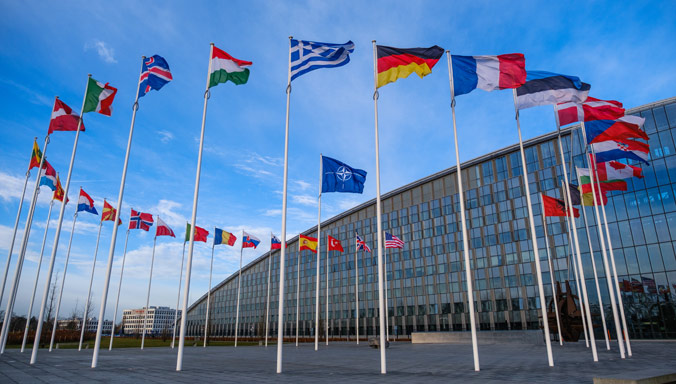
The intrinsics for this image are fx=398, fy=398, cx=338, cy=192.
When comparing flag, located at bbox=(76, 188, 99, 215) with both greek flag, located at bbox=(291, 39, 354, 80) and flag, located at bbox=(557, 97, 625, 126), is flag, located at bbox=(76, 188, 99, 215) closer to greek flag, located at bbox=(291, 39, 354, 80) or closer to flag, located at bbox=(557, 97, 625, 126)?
greek flag, located at bbox=(291, 39, 354, 80)

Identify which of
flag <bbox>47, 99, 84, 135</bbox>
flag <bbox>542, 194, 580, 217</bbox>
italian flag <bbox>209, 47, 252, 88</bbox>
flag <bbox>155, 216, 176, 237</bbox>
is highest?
italian flag <bbox>209, 47, 252, 88</bbox>

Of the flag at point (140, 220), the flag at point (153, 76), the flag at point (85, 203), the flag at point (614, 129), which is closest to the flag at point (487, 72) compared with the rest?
A: the flag at point (614, 129)

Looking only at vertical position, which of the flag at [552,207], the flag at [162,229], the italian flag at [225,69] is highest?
the italian flag at [225,69]

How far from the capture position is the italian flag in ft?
57.8

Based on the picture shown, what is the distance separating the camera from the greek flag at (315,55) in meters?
16.8

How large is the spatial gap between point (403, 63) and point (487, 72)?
3512mm

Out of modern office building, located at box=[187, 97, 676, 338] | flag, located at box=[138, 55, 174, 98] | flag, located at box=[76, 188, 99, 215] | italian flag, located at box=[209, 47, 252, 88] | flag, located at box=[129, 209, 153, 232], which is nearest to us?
italian flag, located at box=[209, 47, 252, 88]

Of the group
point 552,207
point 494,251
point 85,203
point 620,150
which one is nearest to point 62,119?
point 85,203

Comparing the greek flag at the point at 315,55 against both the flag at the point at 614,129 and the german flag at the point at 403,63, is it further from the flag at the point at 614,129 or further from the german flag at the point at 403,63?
the flag at the point at 614,129

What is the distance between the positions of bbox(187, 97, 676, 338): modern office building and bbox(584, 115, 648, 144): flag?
559 inches

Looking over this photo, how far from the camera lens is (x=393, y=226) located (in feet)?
269

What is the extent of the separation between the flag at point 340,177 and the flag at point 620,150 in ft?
42.2

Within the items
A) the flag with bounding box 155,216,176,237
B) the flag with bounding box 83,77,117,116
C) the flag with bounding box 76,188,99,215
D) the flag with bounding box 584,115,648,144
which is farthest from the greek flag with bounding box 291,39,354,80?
the flag with bounding box 155,216,176,237

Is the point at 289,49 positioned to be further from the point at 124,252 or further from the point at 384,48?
the point at 124,252
